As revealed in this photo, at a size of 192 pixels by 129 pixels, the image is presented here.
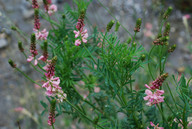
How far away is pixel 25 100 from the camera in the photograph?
2625mm

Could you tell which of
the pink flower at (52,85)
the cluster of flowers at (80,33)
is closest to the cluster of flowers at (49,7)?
the cluster of flowers at (80,33)

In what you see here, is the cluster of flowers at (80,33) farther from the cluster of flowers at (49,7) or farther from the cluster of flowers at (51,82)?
the cluster of flowers at (49,7)

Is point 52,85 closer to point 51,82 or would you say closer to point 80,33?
point 51,82

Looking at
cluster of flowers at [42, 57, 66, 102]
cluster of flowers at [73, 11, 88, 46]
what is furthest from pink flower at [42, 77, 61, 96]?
cluster of flowers at [73, 11, 88, 46]

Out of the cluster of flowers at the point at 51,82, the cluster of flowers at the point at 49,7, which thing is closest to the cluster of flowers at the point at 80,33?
the cluster of flowers at the point at 51,82

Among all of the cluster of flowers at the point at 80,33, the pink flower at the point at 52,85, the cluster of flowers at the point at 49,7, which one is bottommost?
the pink flower at the point at 52,85

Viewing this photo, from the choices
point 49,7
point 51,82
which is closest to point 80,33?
point 51,82

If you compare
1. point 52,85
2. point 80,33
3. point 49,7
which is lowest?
point 52,85

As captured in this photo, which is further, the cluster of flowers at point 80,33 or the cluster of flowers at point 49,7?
the cluster of flowers at point 49,7

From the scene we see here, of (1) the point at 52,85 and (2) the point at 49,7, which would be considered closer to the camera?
(1) the point at 52,85

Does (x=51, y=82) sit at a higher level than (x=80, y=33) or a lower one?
lower

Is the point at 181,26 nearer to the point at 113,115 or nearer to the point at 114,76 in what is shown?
the point at 113,115

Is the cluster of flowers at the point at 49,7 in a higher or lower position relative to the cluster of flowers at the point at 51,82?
higher

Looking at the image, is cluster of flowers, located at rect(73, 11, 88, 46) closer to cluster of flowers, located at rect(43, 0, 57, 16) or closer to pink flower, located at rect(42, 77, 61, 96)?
pink flower, located at rect(42, 77, 61, 96)
